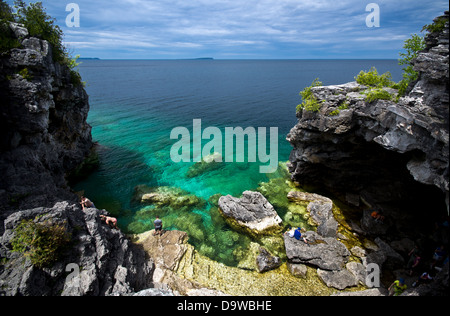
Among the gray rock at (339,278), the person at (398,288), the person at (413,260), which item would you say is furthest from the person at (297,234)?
the person at (413,260)

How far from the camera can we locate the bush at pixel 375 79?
18828mm

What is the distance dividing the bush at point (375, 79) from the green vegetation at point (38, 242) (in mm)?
25925

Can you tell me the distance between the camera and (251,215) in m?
20.9

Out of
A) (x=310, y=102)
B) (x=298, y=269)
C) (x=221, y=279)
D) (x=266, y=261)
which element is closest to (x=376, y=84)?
(x=310, y=102)

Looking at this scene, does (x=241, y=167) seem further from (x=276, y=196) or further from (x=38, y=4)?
(x=38, y=4)

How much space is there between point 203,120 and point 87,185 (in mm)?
31695

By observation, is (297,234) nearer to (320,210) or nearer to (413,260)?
(320,210)

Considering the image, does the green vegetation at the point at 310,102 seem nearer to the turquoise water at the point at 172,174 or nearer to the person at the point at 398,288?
the turquoise water at the point at 172,174

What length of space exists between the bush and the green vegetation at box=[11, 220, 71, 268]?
25925 mm

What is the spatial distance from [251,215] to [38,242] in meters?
15.6

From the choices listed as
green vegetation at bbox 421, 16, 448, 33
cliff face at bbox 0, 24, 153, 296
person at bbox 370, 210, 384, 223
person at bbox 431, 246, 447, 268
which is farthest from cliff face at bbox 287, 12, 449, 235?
cliff face at bbox 0, 24, 153, 296

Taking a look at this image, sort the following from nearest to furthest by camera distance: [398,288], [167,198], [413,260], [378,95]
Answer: [398,288], [413,260], [378,95], [167,198]

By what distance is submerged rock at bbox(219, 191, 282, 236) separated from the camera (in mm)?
20172

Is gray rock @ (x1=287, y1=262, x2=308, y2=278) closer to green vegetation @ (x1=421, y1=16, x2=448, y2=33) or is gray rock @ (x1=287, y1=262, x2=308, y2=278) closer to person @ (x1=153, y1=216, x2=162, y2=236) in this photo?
person @ (x1=153, y1=216, x2=162, y2=236)
